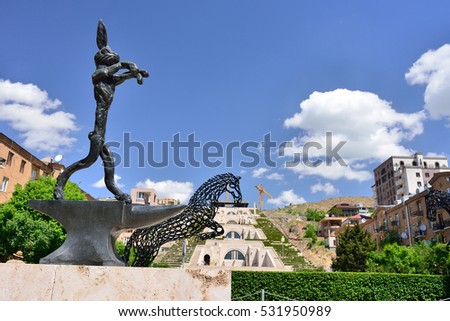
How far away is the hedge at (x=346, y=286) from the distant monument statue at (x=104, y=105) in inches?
718

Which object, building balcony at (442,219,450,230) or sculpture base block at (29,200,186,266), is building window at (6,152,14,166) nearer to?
sculpture base block at (29,200,186,266)

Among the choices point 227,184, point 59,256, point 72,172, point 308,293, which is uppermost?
point 227,184

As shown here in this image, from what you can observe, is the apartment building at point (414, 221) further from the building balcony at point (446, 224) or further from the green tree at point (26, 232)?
the green tree at point (26, 232)

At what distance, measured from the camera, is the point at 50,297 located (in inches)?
235

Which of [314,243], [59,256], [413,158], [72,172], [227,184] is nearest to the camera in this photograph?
[59,256]

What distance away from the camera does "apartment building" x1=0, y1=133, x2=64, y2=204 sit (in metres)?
33.9

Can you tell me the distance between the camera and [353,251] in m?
Answer: 39.5

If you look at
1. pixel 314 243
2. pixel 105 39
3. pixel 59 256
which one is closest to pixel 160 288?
pixel 59 256

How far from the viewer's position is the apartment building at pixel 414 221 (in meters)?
41.3

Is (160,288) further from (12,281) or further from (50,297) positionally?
(12,281)

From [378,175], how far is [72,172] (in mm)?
101117

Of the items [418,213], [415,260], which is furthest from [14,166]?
[418,213]

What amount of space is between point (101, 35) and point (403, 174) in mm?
86544
